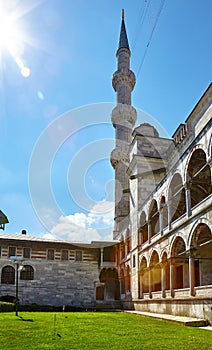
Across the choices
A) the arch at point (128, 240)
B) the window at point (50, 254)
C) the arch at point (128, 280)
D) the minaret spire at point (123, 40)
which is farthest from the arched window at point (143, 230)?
the minaret spire at point (123, 40)

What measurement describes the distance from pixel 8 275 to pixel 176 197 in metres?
19.6

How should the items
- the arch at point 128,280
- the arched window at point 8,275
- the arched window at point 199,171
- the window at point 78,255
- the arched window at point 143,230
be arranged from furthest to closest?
the window at point 78,255, the arched window at point 8,275, the arch at point 128,280, the arched window at point 143,230, the arched window at point 199,171

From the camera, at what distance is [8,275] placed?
1319 inches

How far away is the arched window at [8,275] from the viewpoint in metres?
33.2

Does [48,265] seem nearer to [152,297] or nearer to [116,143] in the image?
[152,297]

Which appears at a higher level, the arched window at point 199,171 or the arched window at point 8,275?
the arched window at point 199,171

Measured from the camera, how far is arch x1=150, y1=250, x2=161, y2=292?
24538mm

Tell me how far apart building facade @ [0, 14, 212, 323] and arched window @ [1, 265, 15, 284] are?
91 mm

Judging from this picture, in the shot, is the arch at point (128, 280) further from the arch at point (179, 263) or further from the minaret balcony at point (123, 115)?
the minaret balcony at point (123, 115)

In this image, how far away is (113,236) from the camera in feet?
134

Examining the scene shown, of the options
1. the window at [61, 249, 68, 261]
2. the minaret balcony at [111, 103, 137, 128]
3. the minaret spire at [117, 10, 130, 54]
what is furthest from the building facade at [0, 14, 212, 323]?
the minaret spire at [117, 10, 130, 54]

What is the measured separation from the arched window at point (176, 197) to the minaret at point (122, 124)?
1691 cm

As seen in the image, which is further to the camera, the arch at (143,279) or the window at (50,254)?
the window at (50,254)

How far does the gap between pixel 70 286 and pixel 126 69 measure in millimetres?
29633
